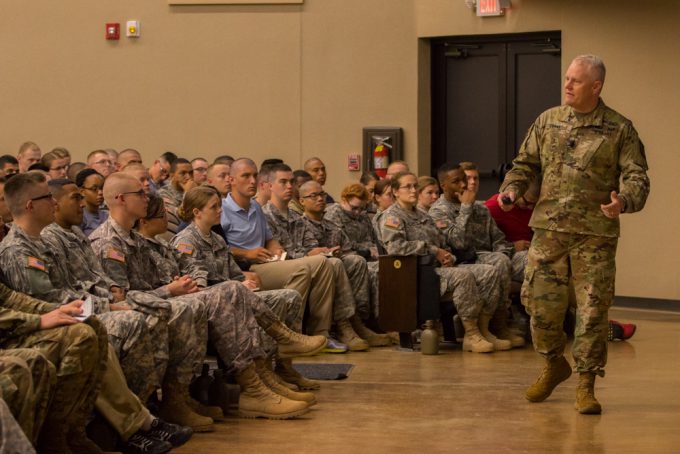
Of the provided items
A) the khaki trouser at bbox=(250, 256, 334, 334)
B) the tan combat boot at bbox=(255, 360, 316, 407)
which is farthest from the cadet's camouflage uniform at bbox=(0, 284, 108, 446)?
the khaki trouser at bbox=(250, 256, 334, 334)

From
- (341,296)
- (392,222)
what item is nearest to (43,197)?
(341,296)

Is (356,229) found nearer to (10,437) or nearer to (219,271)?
(219,271)

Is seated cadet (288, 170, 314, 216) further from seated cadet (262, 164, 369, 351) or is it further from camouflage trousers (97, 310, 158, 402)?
camouflage trousers (97, 310, 158, 402)

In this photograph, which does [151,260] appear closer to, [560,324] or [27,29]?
[560,324]

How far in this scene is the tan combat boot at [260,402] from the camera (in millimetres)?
5539

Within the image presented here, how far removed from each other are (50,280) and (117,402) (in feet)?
1.88

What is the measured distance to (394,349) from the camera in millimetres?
7883

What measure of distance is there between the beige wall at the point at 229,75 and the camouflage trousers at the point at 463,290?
343cm

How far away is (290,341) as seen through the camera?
5.96 metres

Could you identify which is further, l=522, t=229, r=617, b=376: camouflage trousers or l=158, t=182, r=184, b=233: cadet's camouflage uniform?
l=158, t=182, r=184, b=233: cadet's camouflage uniform

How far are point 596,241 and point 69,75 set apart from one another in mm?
7360

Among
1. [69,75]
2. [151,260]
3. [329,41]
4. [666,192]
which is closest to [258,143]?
[329,41]

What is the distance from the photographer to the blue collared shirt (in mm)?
7504

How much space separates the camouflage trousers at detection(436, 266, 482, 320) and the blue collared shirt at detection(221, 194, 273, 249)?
1213mm
